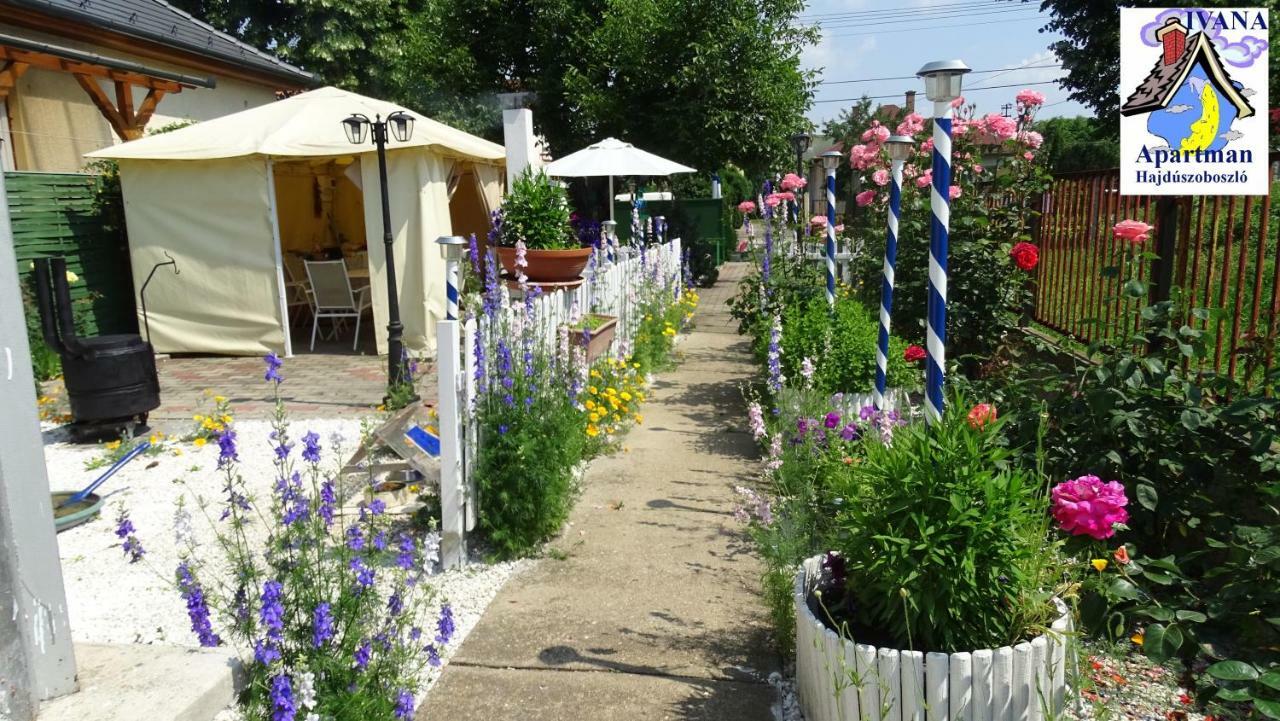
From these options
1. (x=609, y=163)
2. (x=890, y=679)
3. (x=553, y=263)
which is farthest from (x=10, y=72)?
(x=890, y=679)

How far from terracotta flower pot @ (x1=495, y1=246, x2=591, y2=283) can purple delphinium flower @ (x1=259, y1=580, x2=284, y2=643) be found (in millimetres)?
4471

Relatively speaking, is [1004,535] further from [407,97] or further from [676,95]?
[407,97]

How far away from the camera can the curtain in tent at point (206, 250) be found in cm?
882

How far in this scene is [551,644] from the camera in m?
3.28

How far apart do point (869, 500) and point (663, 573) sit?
1549 mm

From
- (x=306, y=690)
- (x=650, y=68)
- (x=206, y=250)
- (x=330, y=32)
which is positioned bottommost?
(x=306, y=690)

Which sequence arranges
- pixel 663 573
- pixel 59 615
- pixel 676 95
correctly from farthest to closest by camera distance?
pixel 676 95 < pixel 663 573 < pixel 59 615

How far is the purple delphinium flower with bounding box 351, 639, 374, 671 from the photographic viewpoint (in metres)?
2.32

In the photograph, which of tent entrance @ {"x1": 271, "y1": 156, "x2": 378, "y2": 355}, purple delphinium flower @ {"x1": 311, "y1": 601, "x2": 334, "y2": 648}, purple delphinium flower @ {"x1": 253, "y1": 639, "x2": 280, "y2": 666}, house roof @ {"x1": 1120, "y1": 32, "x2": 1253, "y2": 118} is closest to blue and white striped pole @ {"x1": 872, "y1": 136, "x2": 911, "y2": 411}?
house roof @ {"x1": 1120, "y1": 32, "x2": 1253, "y2": 118}

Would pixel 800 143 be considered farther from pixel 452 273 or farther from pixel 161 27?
pixel 452 273

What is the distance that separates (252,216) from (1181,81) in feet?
26.5

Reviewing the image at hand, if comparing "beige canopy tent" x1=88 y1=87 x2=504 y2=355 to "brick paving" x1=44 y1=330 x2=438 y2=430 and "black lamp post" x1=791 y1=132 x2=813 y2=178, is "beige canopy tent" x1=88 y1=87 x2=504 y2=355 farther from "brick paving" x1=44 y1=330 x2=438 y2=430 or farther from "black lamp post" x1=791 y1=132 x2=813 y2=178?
"black lamp post" x1=791 y1=132 x2=813 y2=178

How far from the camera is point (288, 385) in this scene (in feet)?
26.0

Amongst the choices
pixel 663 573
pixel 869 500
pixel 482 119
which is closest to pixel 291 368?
pixel 663 573
